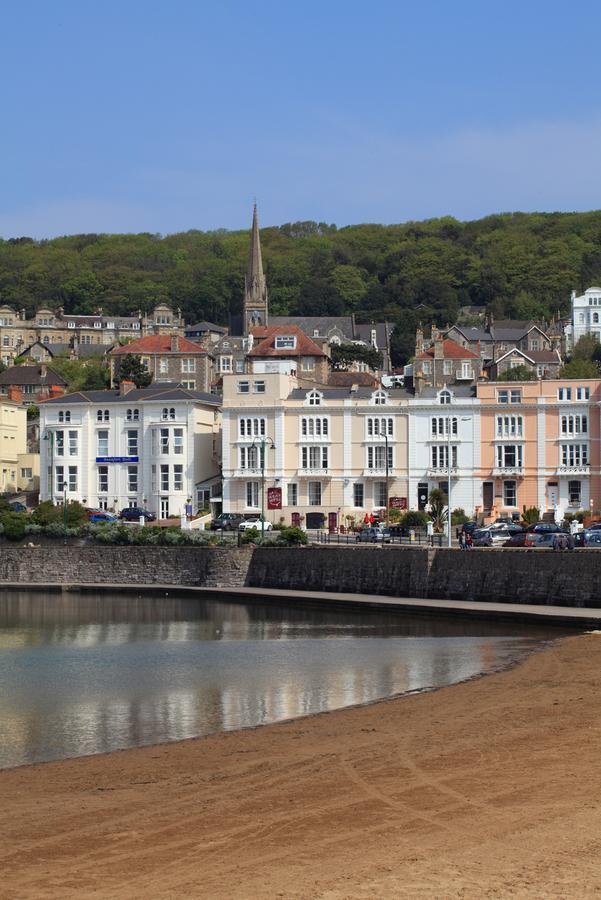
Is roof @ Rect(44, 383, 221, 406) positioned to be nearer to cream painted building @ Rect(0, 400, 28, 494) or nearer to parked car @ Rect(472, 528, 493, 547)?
cream painted building @ Rect(0, 400, 28, 494)

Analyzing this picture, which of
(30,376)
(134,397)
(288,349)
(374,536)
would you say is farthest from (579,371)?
(374,536)

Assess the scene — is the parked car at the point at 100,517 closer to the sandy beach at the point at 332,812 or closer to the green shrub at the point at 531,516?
the green shrub at the point at 531,516

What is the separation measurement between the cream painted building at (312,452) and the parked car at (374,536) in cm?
1121

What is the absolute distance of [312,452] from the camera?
8956 centimetres

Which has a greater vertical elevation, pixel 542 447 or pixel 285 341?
pixel 285 341

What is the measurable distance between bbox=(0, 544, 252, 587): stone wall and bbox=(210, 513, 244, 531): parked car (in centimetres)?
987

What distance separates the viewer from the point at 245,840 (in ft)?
68.8

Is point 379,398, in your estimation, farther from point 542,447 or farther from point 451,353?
point 451,353

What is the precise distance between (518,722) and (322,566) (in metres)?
36.1

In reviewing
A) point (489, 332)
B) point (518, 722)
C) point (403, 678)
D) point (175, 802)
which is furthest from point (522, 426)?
point (489, 332)

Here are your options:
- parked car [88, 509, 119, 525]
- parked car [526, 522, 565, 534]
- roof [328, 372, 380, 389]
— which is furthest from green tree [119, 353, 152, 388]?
parked car [526, 522, 565, 534]

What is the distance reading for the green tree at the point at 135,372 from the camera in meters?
130

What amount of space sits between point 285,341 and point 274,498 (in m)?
35.0

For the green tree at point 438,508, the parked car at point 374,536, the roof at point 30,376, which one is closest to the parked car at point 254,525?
the parked car at point 374,536
